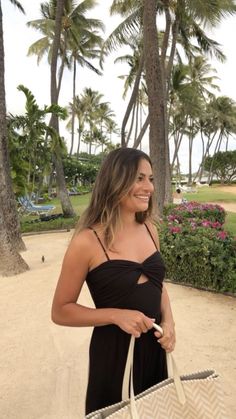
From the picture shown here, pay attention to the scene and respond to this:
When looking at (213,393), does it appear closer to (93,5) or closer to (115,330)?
(115,330)

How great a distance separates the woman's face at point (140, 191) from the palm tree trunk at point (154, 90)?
7.15 m

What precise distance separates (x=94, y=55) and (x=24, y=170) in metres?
18.0

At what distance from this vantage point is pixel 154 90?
29.0 feet

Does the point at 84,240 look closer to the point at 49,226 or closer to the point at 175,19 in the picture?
the point at 49,226

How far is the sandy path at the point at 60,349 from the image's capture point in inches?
118

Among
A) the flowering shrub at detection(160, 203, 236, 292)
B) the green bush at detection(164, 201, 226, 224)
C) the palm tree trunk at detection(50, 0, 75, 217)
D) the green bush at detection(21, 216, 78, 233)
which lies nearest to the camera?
the flowering shrub at detection(160, 203, 236, 292)

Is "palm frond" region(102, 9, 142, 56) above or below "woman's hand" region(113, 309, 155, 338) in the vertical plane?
above

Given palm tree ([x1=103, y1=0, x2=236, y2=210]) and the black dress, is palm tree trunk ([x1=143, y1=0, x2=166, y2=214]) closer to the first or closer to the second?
palm tree ([x1=103, y1=0, x2=236, y2=210])

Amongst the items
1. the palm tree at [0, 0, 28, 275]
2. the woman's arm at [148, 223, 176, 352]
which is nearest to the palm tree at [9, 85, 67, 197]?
the palm tree at [0, 0, 28, 275]

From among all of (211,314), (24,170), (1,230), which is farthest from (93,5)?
(211,314)

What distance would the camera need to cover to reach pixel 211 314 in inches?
184

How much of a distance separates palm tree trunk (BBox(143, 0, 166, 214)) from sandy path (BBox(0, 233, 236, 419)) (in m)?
4.04

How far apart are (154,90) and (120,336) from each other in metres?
8.16

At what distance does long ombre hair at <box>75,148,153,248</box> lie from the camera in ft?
4.93
